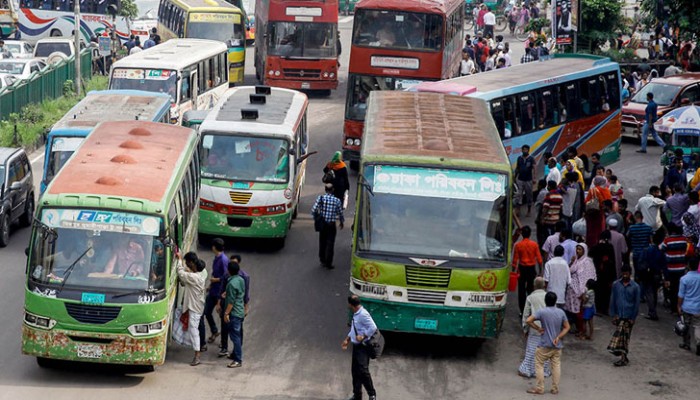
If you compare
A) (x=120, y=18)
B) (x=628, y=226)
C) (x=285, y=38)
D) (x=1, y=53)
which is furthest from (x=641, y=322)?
(x=120, y=18)

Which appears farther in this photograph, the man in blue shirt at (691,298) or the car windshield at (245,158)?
the car windshield at (245,158)

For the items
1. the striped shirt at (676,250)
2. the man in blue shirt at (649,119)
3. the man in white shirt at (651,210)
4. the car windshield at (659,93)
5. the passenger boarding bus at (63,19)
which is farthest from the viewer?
the passenger boarding bus at (63,19)

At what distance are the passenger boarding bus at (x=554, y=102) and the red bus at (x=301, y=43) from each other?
9.95 meters

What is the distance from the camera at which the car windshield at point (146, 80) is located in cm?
2978

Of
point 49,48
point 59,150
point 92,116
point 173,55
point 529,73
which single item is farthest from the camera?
point 49,48

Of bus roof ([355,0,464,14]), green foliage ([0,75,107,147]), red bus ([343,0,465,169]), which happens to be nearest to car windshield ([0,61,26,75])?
green foliage ([0,75,107,147])

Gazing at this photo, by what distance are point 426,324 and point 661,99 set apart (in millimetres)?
19938

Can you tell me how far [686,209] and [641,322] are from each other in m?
2.70

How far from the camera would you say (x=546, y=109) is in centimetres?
2730

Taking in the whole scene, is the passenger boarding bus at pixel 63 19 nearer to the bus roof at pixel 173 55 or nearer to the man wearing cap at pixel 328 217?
the bus roof at pixel 173 55

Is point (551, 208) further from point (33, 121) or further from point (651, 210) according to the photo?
point (33, 121)

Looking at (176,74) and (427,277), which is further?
(176,74)

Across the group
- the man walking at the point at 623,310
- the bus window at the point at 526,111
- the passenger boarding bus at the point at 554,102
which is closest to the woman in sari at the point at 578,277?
the man walking at the point at 623,310

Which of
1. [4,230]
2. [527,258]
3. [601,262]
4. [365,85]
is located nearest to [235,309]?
[527,258]
